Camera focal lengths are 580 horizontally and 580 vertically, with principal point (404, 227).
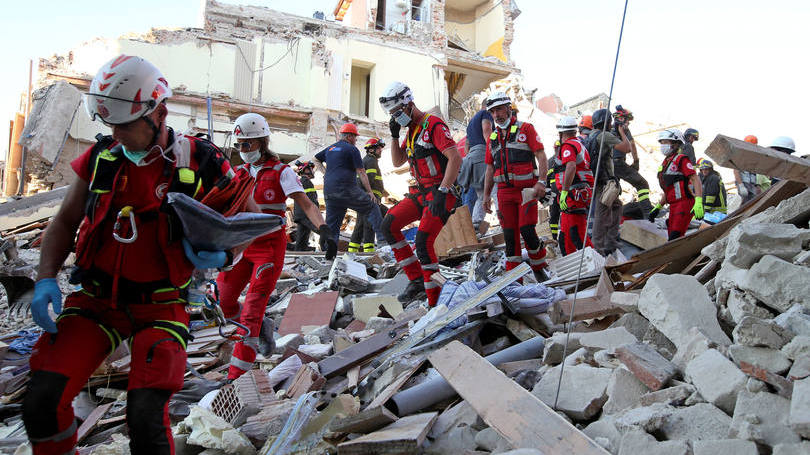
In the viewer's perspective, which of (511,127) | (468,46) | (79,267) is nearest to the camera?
(79,267)

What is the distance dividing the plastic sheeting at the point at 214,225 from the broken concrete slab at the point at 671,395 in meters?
1.90

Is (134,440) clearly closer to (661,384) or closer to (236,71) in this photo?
(661,384)

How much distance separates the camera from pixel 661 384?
110 inches

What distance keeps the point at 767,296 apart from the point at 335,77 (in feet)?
70.3

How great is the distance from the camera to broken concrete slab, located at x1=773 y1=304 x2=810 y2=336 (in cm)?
260

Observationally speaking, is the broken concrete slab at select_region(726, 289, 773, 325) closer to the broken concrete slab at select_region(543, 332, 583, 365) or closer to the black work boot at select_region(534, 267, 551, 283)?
the broken concrete slab at select_region(543, 332, 583, 365)

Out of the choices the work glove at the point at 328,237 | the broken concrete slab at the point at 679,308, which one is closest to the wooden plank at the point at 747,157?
the broken concrete slab at the point at 679,308

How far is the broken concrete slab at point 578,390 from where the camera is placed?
286cm

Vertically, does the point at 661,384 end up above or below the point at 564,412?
above

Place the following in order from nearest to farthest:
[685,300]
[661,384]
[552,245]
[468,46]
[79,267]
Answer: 1. [79,267]
2. [661,384]
3. [685,300]
4. [552,245]
5. [468,46]

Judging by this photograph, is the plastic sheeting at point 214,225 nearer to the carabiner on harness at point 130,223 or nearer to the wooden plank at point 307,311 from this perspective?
the carabiner on harness at point 130,223

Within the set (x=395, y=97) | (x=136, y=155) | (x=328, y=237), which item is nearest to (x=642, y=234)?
(x=395, y=97)

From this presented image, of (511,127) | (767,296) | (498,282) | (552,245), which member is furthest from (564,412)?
(552,245)

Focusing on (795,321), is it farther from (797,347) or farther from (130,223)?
(130,223)
